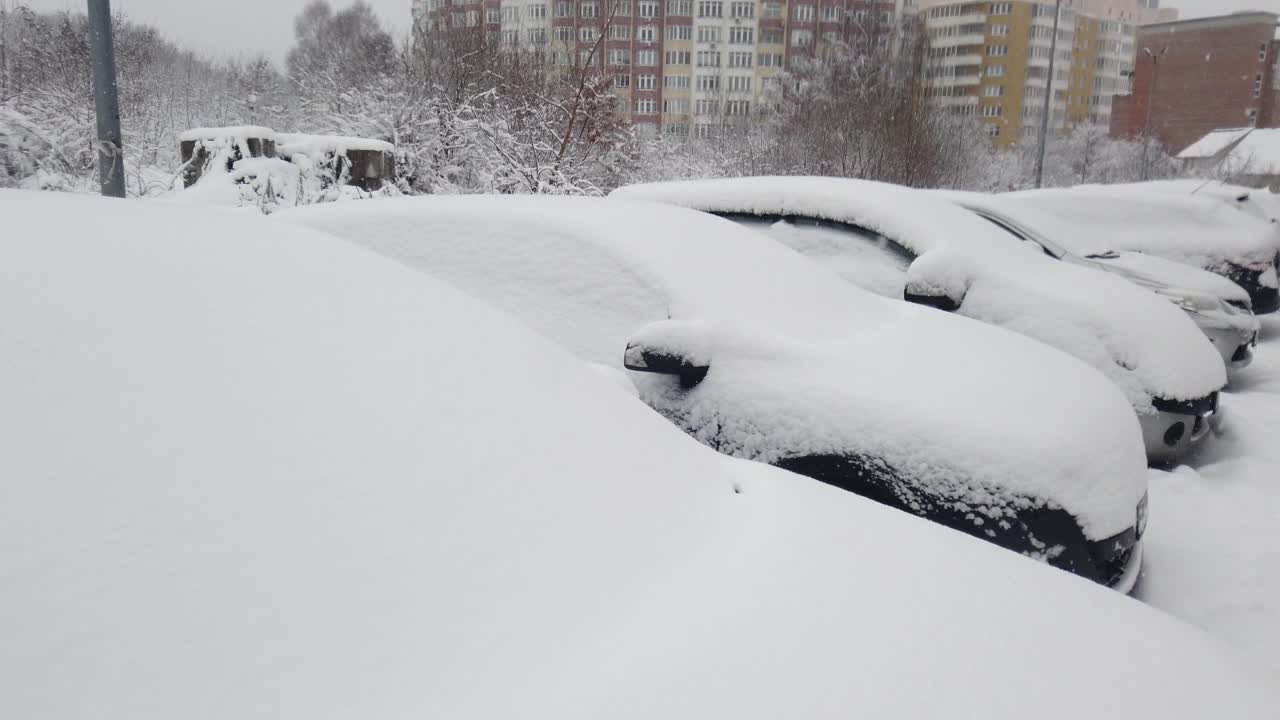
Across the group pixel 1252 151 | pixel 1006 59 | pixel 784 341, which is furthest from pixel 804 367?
pixel 1006 59

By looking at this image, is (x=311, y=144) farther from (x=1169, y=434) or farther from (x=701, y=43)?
(x=701, y=43)

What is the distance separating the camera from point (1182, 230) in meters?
10.0

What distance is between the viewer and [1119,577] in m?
2.91

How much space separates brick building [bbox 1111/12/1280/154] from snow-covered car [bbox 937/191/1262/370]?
193 ft

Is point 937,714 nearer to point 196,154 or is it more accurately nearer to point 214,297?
point 214,297

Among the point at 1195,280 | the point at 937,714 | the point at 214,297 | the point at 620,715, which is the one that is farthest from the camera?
the point at 1195,280

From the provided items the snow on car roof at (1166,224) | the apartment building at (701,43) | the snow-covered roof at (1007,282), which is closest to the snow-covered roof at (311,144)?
the snow-covered roof at (1007,282)

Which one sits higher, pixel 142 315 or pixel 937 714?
pixel 142 315

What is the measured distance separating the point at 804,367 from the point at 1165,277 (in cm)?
608

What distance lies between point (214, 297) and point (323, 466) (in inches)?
16.3

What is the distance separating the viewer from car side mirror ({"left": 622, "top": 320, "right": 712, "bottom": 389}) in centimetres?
291

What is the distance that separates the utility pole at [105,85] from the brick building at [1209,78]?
65.2 metres

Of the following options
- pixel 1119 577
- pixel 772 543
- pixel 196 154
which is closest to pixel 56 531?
pixel 772 543

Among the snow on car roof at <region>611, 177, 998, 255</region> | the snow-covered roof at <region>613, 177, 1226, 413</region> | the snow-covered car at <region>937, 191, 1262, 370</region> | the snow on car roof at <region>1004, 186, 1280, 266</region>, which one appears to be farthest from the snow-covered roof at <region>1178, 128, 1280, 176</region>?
the snow on car roof at <region>611, 177, 998, 255</region>
